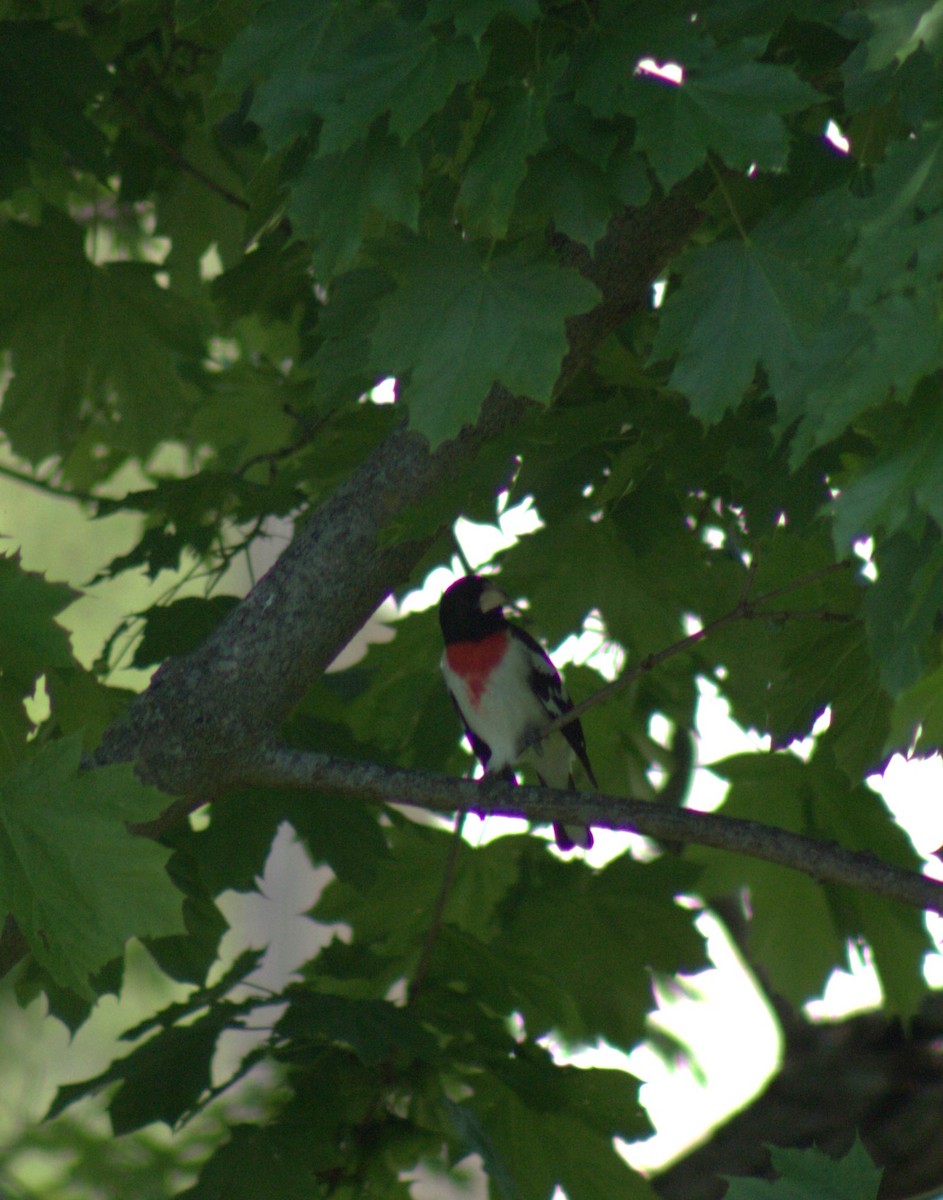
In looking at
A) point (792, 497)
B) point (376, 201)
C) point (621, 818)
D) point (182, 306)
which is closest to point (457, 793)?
point (621, 818)

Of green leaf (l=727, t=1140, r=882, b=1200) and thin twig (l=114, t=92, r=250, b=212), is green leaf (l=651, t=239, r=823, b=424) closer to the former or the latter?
green leaf (l=727, t=1140, r=882, b=1200)

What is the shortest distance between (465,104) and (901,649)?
107 cm

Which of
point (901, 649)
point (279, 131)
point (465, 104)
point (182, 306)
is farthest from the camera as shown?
point (182, 306)

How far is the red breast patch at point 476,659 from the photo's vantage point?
3.38 meters

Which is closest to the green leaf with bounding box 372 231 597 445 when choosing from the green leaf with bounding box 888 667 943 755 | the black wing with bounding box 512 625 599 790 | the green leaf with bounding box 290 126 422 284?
the green leaf with bounding box 290 126 422 284

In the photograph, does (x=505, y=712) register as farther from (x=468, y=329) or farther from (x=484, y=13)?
(x=484, y=13)

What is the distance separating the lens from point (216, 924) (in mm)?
2814

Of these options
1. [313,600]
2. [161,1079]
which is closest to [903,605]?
[313,600]

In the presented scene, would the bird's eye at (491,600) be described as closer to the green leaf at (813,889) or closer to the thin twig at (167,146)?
the green leaf at (813,889)

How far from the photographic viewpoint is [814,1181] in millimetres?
1882

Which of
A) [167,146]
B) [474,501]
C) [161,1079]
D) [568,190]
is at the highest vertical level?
[167,146]

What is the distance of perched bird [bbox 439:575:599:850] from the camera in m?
3.42

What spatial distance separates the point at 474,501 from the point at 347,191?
66 cm

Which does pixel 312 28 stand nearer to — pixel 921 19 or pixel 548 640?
pixel 921 19
